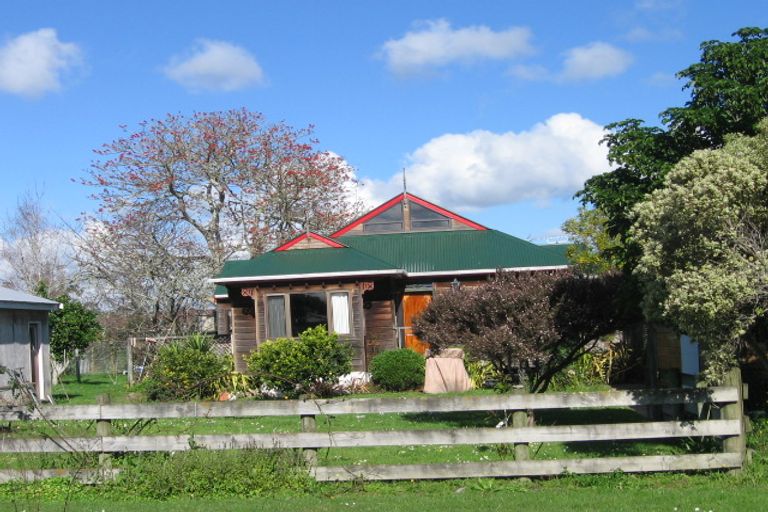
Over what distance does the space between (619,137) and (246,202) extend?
2424 cm

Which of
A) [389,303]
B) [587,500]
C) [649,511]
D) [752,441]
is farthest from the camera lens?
[389,303]

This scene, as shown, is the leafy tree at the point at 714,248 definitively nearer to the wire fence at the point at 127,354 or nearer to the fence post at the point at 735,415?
the fence post at the point at 735,415

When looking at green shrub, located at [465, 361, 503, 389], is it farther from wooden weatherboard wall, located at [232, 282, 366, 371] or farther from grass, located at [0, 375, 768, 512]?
grass, located at [0, 375, 768, 512]

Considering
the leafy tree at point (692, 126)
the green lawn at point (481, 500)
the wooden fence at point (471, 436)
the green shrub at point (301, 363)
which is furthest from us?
the green shrub at point (301, 363)

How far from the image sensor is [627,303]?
1323 centimetres

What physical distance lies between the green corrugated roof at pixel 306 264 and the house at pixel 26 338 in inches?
190

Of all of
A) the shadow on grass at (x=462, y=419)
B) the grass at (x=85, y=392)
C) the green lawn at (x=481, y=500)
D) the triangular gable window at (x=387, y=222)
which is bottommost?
→ the shadow on grass at (x=462, y=419)

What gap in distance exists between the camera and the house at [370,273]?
24047 mm

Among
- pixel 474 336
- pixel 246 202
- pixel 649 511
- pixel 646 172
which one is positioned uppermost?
pixel 246 202

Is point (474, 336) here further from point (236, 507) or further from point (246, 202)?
point (246, 202)

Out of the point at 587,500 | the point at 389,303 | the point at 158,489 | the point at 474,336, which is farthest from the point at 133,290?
the point at 587,500

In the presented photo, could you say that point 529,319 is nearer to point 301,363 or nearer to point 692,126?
point 692,126

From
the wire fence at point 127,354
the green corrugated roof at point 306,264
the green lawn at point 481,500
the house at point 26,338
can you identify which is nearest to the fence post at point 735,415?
the green lawn at point 481,500

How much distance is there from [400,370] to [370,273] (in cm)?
325
